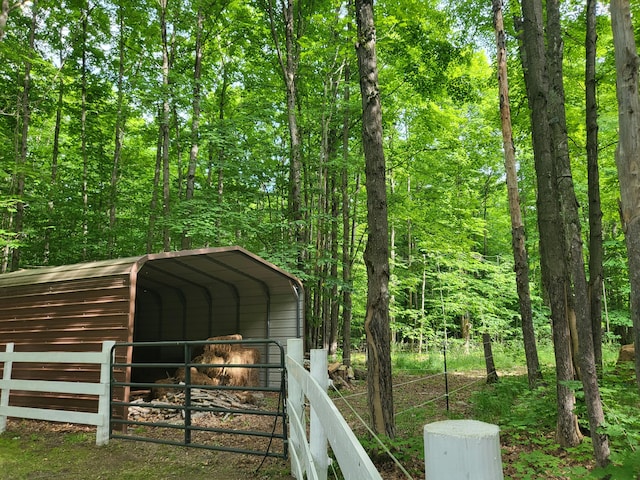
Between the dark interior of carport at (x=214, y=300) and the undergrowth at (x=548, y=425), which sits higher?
the dark interior of carport at (x=214, y=300)

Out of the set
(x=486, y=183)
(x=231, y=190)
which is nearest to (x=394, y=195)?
(x=231, y=190)

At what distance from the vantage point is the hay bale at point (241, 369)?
31.1 feet

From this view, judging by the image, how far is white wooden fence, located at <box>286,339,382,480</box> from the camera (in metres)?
1.12

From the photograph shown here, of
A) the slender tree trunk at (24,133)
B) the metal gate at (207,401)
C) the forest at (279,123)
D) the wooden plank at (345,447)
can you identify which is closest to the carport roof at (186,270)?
the forest at (279,123)

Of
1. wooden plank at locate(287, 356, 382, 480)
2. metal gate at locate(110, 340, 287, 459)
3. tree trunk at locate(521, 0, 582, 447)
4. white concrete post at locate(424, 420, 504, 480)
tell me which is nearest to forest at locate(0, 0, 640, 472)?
tree trunk at locate(521, 0, 582, 447)

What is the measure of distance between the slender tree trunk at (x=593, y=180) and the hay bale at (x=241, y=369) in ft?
22.9

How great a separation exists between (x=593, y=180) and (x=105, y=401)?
921 cm

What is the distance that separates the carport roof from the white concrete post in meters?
7.11

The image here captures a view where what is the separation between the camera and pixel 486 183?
26.4 m

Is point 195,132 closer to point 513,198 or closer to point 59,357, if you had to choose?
point 59,357

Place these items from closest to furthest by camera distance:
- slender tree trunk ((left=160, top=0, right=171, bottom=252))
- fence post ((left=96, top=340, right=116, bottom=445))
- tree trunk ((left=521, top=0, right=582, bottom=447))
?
1. tree trunk ((left=521, top=0, right=582, bottom=447))
2. fence post ((left=96, top=340, right=116, bottom=445))
3. slender tree trunk ((left=160, top=0, right=171, bottom=252))

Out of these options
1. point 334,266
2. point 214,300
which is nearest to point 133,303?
point 214,300

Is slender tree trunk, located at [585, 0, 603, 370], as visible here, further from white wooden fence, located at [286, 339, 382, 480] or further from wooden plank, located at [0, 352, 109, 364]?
wooden plank, located at [0, 352, 109, 364]

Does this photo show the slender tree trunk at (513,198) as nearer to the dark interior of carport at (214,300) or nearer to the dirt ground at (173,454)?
the dirt ground at (173,454)
